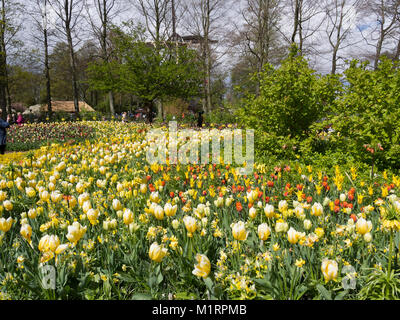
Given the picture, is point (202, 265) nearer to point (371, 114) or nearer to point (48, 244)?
point (48, 244)

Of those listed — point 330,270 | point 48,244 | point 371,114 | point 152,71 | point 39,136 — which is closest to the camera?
point 330,270

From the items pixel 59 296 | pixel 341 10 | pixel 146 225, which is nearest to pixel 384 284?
pixel 146 225

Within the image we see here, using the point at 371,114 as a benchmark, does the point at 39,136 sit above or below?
below

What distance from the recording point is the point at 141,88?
1500 cm

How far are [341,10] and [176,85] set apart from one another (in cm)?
1589

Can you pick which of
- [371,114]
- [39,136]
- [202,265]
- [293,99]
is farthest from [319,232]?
[39,136]

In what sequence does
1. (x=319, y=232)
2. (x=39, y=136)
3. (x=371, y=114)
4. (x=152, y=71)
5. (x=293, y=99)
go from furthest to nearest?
1. (x=152, y=71)
2. (x=39, y=136)
3. (x=293, y=99)
4. (x=371, y=114)
5. (x=319, y=232)

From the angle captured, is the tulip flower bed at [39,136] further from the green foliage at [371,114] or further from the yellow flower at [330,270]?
the yellow flower at [330,270]

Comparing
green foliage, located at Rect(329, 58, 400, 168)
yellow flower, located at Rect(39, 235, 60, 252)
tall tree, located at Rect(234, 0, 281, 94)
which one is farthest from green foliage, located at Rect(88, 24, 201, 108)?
yellow flower, located at Rect(39, 235, 60, 252)

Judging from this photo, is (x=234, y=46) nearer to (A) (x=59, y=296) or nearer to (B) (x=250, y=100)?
(B) (x=250, y=100)

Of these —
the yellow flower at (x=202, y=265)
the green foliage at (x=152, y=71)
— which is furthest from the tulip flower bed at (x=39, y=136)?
the yellow flower at (x=202, y=265)

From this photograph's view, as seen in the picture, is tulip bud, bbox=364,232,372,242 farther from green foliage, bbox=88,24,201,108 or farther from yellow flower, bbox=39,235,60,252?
green foliage, bbox=88,24,201,108

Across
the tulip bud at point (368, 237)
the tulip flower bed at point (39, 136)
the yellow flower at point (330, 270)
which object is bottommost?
the yellow flower at point (330, 270)
